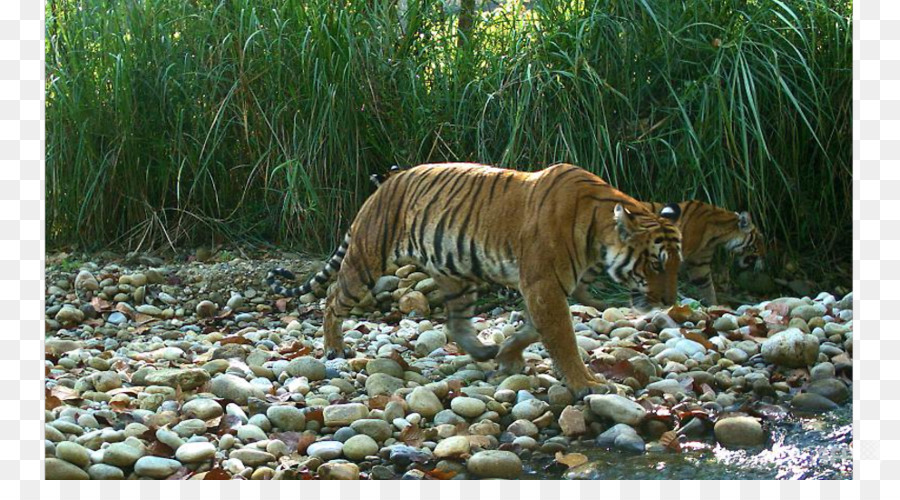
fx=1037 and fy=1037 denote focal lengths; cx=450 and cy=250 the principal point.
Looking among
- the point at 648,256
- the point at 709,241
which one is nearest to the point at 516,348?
the point at 648,256

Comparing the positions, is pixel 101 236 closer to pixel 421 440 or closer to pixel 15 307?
pixel 15 307

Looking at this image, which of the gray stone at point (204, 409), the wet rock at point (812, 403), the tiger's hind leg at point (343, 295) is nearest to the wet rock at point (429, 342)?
the tiger's hind leg at point (343, 295)

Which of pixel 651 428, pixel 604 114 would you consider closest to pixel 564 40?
pixel 604 114

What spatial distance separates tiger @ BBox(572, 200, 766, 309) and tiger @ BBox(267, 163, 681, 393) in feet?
3.95

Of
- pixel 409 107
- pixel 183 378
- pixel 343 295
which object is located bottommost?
pixel 183 378

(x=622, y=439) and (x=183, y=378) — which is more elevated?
(x=183, y=378)

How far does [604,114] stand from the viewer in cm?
573

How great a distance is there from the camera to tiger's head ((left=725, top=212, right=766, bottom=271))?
568cm

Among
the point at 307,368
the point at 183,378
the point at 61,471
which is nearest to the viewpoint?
the point at 61,471

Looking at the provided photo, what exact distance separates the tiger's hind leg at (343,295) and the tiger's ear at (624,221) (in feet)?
3.71

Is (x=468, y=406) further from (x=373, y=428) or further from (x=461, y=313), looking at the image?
(x=461, y=313)

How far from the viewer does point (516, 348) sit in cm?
434

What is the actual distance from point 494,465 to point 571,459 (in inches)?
12.2

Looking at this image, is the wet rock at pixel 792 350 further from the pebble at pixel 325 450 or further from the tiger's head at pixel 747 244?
the pebble at pixel 325 450
